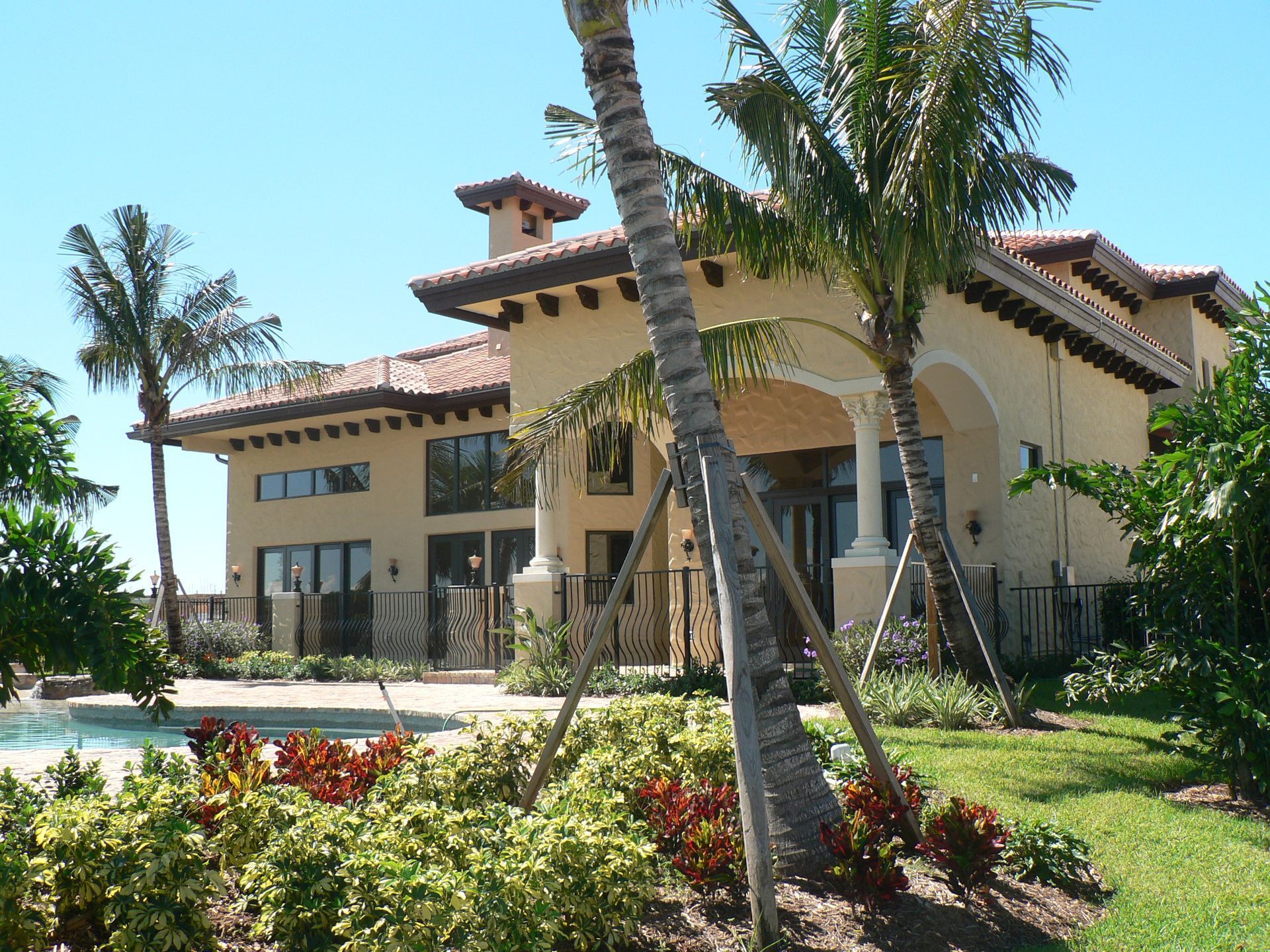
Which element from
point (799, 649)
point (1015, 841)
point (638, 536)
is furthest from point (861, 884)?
point (799, 649)

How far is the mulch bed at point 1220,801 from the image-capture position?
Result: 6586 millimetres

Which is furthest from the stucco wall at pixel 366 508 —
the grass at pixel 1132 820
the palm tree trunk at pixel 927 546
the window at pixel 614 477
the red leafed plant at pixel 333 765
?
the red leafed plant at pixel 333 765

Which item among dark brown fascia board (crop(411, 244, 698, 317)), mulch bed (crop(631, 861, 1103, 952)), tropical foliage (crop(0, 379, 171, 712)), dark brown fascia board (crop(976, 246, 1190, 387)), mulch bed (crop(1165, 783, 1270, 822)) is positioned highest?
dark brown fascia board (crop(411, 244, 698, 317))

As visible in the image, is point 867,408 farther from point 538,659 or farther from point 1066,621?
point 538,659

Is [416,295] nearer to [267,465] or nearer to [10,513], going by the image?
[267,465]

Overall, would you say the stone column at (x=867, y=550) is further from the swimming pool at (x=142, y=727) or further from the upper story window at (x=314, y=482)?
the upper story window at (x=314, y=482)

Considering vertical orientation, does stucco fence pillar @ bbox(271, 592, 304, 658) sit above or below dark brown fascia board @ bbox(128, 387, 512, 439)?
below

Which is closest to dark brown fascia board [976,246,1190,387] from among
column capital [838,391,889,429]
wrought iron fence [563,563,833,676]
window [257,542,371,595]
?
column capital [838,391,889,429]

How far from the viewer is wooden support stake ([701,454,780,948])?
13.4ft

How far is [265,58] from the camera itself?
9328 mm

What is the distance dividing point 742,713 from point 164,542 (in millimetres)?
18053

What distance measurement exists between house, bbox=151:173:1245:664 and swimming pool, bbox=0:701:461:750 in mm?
3230

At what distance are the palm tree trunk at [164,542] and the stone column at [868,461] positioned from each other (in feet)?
40.6

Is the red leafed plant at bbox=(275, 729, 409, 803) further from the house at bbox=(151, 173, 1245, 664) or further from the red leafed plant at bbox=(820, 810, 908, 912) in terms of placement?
the house at bbox=(151, 173, 1245, 664)
